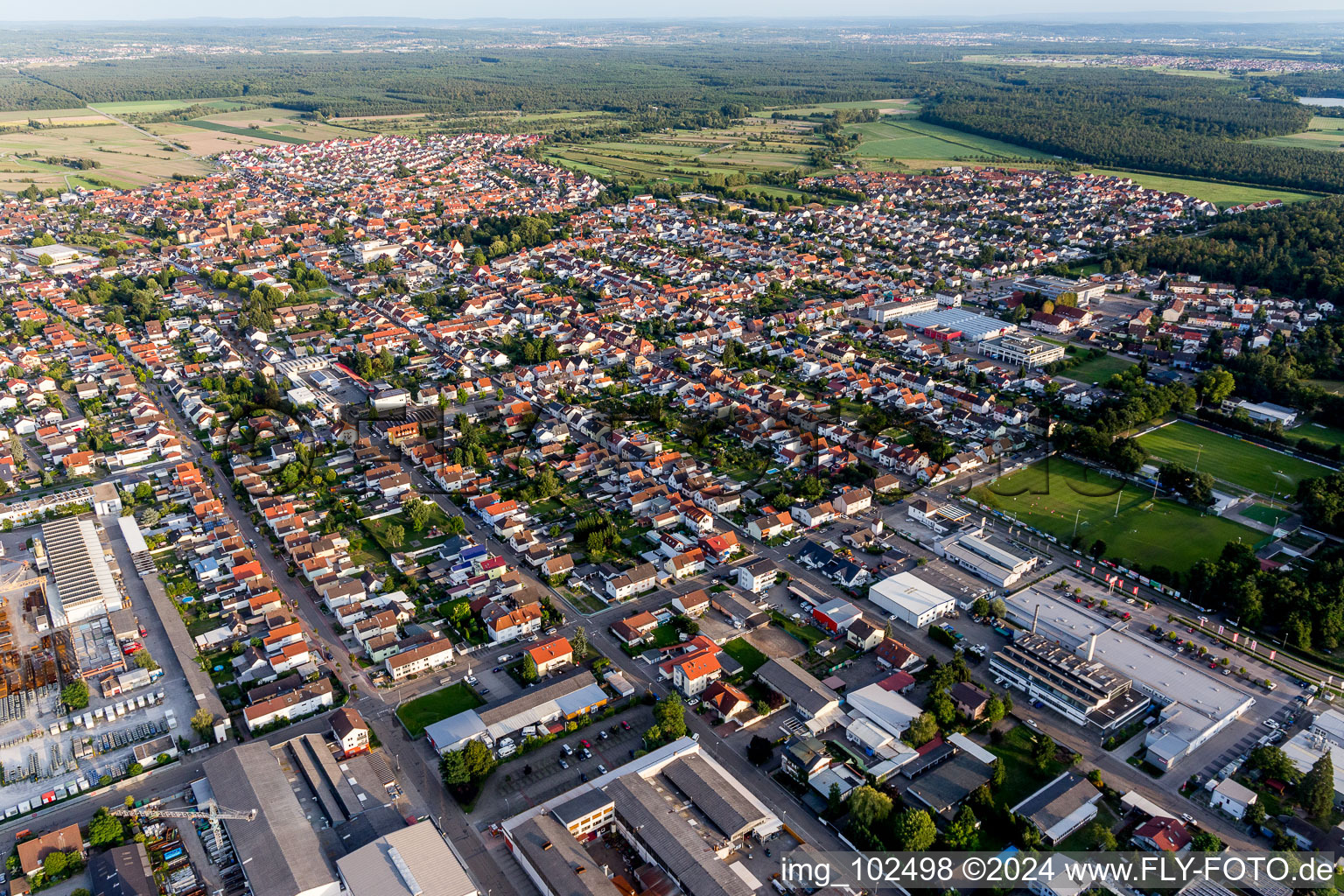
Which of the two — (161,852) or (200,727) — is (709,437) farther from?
(161,852)

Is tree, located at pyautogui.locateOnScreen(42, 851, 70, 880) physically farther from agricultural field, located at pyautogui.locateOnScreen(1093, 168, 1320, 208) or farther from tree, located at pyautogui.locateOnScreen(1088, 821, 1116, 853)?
agricultural field, located at pyautogui.locateOnScreen(1093, 168, 1320, 208)

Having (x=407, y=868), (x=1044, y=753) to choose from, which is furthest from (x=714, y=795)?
(x=1044, y=753)

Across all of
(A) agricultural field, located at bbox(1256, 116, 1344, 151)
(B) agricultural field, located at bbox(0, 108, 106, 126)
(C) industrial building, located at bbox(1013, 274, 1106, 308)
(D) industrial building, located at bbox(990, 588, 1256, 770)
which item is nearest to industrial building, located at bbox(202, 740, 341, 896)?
(D) industrial building, located at bbox(990, 588, 1256, 770)

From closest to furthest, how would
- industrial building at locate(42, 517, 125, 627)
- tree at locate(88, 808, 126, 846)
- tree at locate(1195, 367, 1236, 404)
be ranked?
1. tree at locate(88, 808, 126, 846)
2. industrial building at locate(42, 517, 125, 627)
3. tree at locate(1195, 367, 1236, 404)

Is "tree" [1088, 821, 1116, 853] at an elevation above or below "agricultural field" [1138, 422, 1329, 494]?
below

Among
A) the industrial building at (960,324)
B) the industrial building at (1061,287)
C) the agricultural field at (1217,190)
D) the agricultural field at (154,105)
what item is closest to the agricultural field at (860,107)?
the agricultural field at (1217,190)

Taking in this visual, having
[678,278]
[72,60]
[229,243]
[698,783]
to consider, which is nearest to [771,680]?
[698,783]

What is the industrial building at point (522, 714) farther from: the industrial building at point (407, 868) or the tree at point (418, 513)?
the tree at point (418, 513)
